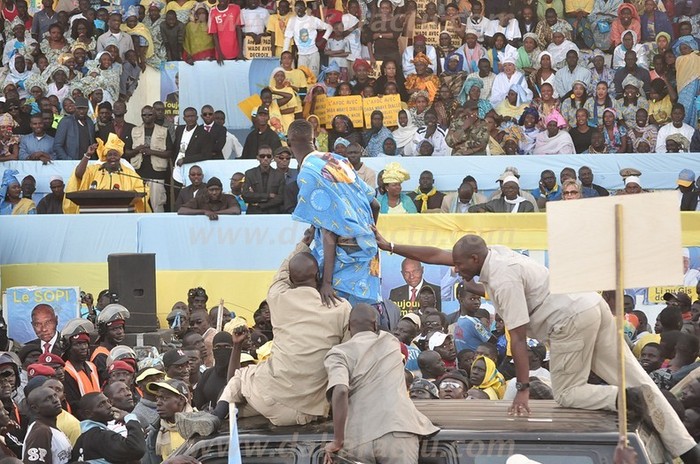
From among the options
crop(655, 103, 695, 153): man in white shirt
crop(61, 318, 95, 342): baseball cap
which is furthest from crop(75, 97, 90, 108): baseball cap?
crop(655, 103, 695, 153): man in white shirt

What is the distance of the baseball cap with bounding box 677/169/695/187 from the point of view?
56.9 feet

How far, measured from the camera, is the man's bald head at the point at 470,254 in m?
7.00

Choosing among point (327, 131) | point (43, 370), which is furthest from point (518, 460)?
point (327, 131)

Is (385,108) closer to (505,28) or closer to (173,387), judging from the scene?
(505,28)

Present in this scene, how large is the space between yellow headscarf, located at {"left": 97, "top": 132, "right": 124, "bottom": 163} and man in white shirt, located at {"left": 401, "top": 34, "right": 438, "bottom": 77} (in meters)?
4.95

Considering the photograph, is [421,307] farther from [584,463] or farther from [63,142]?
[584,463]

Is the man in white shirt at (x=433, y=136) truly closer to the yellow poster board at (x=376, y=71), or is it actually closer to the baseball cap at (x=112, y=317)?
the yellow poster board at (x=376, y=71)

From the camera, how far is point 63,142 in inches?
768

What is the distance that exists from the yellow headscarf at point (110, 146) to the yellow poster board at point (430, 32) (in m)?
5.71

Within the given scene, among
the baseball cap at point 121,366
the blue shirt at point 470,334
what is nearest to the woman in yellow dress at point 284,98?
the blue shirt at point 470,334

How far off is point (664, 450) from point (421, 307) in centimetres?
842

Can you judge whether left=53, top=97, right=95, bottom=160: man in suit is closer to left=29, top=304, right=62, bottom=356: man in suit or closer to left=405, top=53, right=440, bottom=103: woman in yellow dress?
left=405, top=53, right=440, bottom=103: woman in yellow dress

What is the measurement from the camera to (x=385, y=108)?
1956 cm

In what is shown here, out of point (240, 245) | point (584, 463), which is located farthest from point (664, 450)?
point (240, 245)
